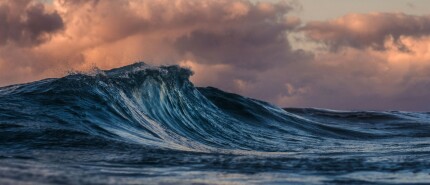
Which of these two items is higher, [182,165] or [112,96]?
[112,96]

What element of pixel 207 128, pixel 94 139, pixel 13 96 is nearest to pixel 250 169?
pixel 94 139

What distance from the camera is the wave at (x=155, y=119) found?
10.1 m

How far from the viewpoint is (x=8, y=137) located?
350 inches

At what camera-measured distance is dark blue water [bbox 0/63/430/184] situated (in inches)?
223

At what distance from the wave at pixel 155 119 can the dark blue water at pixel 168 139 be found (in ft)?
0.13

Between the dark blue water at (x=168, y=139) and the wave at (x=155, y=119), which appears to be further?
the wave at (x=155, y=119)

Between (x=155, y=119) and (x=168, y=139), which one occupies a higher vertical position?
(x=155, y=119)

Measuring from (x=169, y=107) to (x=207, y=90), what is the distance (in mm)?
8522

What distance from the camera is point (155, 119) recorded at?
16000 millimetres

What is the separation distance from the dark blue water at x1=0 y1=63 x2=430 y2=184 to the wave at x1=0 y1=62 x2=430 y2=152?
0.13ft

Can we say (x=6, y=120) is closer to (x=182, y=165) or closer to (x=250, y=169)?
(x=182, y=165)

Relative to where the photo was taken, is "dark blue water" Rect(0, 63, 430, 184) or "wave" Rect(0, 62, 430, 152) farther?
"wave" Rect(0, 62, 430, 152)

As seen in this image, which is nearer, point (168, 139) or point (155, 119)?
point (168, 139)

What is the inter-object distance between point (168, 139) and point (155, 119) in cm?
350
